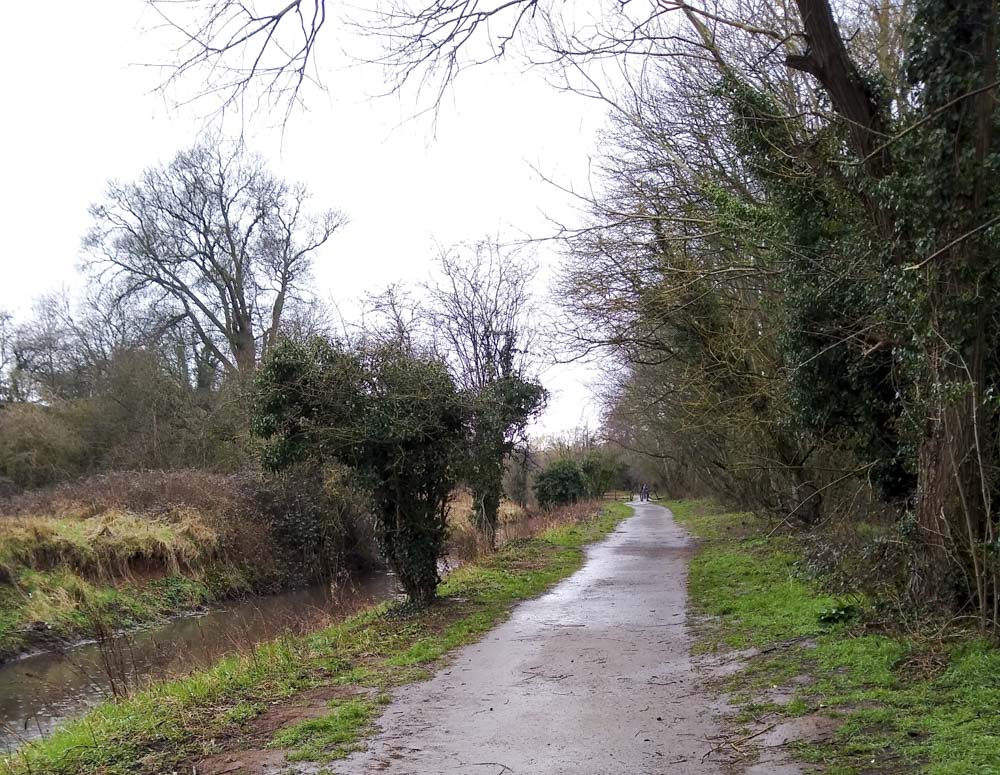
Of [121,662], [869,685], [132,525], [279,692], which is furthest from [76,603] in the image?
[869,685]

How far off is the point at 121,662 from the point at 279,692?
2.53m

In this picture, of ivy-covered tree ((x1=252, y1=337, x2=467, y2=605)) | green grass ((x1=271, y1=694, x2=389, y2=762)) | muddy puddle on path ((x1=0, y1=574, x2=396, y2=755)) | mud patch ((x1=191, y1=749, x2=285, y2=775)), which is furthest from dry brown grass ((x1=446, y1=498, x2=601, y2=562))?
mud patch ((x1=191, y1=749, x2=285, y2=775))

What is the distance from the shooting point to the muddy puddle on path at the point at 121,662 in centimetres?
966

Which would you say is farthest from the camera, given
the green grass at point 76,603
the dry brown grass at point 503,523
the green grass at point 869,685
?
the dry brown grass at point 503,523

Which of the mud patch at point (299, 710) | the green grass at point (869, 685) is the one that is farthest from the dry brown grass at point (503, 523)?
the green grass at point (869, 685)

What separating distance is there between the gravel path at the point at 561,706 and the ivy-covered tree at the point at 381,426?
2.08 metres

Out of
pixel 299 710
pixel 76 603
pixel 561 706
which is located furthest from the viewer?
pixel 76 603

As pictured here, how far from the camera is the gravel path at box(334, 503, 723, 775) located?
523 centimetres

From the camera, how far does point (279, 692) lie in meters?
7.39

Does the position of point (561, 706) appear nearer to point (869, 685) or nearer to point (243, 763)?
point (869, 685)

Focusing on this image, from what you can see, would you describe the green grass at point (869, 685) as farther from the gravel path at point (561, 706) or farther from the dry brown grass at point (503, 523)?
the dry brown grass at point (503, 523)

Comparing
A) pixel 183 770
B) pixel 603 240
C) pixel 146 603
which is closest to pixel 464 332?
pixel 603 240

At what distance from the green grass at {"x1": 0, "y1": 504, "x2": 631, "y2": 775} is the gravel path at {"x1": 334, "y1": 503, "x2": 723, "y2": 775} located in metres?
0.39

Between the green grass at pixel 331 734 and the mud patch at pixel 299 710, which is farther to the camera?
the mud patch at pixel 299 710
